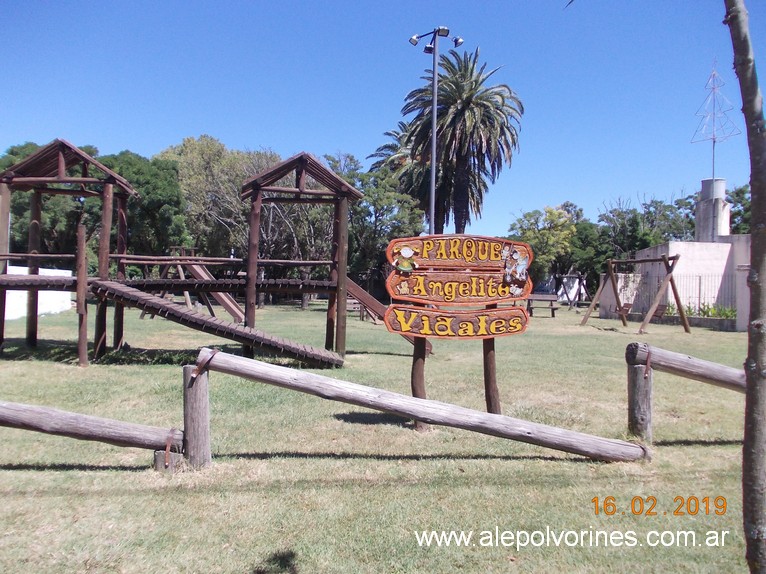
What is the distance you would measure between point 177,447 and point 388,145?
39648mm

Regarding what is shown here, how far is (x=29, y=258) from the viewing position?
38.7ft

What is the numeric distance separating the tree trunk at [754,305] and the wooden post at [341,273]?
31.4 ft

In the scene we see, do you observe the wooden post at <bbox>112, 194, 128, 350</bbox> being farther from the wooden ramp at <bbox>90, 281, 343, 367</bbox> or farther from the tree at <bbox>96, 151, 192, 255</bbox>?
the tree at <bbox>96, 151, 192, 255</bbox>

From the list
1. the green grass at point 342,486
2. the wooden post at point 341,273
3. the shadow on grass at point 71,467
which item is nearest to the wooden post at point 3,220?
the green grass at point 342,486

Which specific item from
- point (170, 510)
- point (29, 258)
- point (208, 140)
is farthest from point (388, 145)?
point (170, 510)

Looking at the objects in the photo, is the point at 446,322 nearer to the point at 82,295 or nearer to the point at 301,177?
the point at 301,177

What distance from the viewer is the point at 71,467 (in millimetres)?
5031

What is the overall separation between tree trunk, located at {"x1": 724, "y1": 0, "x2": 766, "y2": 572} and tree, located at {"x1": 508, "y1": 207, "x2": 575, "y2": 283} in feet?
151

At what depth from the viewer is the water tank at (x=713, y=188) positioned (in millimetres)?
30023

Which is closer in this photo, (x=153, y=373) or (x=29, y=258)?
(x=153, y=373)

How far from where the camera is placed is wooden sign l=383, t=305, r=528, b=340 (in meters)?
5.96

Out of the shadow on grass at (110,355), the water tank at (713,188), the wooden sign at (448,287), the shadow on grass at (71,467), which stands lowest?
the shadow on grass at (71,467)

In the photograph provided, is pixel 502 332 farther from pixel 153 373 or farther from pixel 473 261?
pixel 153 373

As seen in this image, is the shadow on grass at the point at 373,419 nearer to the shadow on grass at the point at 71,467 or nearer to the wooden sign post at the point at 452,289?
the wooden sign post at the point at 452,289
